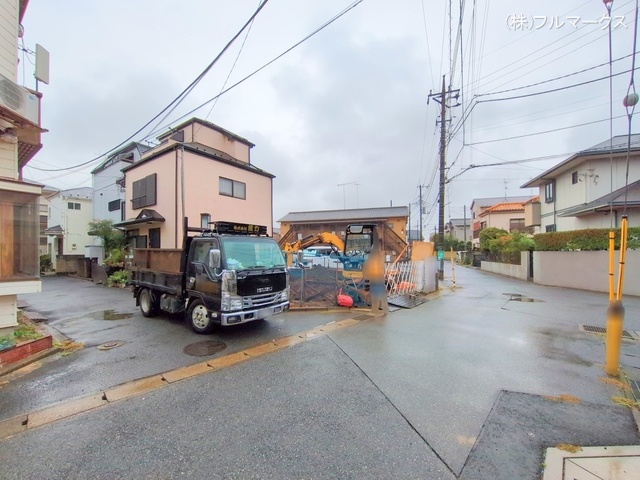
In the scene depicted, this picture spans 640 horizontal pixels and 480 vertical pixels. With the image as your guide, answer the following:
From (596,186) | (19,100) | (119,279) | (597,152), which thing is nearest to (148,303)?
(19,100)

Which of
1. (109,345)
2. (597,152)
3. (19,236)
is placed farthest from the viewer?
(597,152)

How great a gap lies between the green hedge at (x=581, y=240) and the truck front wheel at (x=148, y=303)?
1597cm

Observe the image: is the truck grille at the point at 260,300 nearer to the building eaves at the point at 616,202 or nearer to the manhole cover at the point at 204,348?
the manhole cover at the point at 204,348

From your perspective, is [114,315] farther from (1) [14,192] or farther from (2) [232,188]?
(2) [232,188]

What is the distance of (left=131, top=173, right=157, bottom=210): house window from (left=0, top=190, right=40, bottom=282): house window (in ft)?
30.9

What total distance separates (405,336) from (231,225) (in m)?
4.59

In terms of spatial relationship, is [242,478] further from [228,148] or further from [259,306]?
[228,148]

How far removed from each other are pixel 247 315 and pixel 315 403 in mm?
2789

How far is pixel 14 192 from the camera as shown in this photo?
5.00 meters

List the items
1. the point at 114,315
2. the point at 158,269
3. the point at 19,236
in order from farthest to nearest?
1. the point at 114,315
2. the point at 158,269
3. the point at 19,236

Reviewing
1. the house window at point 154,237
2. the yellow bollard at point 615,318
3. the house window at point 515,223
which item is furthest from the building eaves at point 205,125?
the house window at point 515,223

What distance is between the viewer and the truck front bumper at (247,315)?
5547mm

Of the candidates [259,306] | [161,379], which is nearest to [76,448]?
[161,379]

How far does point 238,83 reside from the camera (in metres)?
6.93
